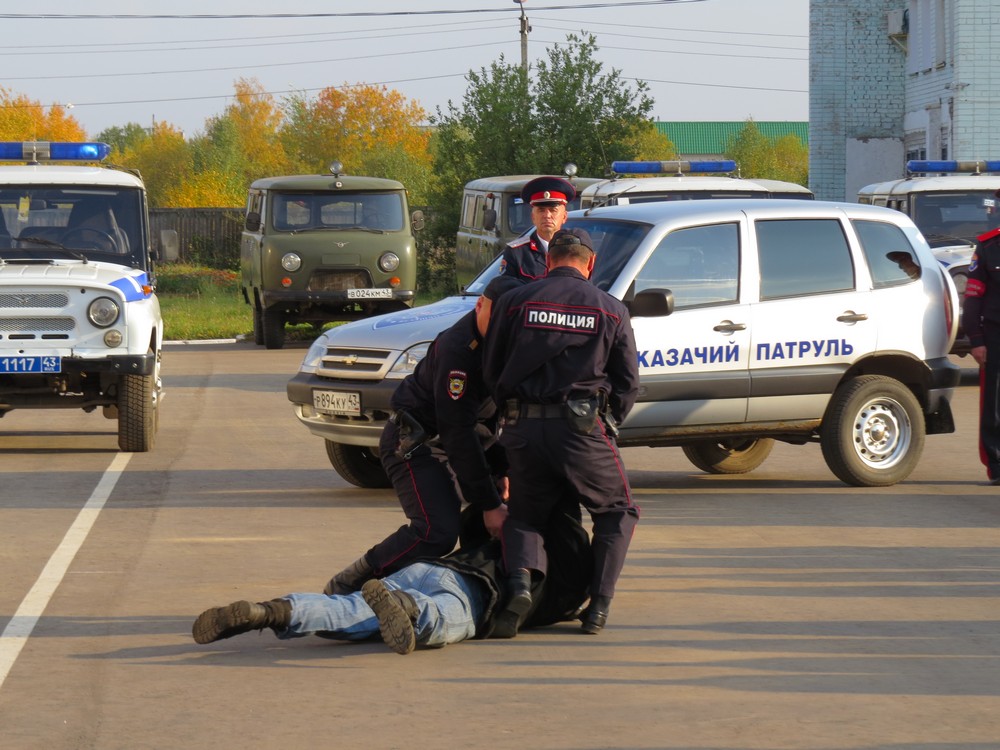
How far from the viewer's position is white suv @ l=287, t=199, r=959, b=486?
387 inches

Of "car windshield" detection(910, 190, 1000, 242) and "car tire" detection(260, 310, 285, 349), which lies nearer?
"car windshield" detection(910, 190, 1000, 242)

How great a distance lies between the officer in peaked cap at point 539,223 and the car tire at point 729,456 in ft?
9.76

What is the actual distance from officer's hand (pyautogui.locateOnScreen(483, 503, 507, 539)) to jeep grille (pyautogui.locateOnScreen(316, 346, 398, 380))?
3.23m

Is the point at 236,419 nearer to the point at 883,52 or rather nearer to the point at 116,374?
the point at 116,374

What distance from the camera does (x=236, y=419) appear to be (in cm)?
1442

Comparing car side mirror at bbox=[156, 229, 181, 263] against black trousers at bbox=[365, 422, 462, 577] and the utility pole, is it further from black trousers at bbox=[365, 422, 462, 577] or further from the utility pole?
the utility pole

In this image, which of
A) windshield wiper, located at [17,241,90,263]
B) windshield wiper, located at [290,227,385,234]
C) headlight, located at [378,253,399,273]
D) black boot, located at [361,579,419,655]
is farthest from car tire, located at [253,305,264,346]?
black boot, located at [361,579,419,655]

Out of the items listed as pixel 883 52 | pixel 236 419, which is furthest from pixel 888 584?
pixel 883 52

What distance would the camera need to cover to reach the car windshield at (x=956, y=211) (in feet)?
57.0

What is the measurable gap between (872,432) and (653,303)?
201 centimetres

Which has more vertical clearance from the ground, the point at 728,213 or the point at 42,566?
the point at 728,213

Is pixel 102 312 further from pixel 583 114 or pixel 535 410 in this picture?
pixel 583 114

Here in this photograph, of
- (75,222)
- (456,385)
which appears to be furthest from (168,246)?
(456,385)

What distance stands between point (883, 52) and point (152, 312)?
28.8 metres
